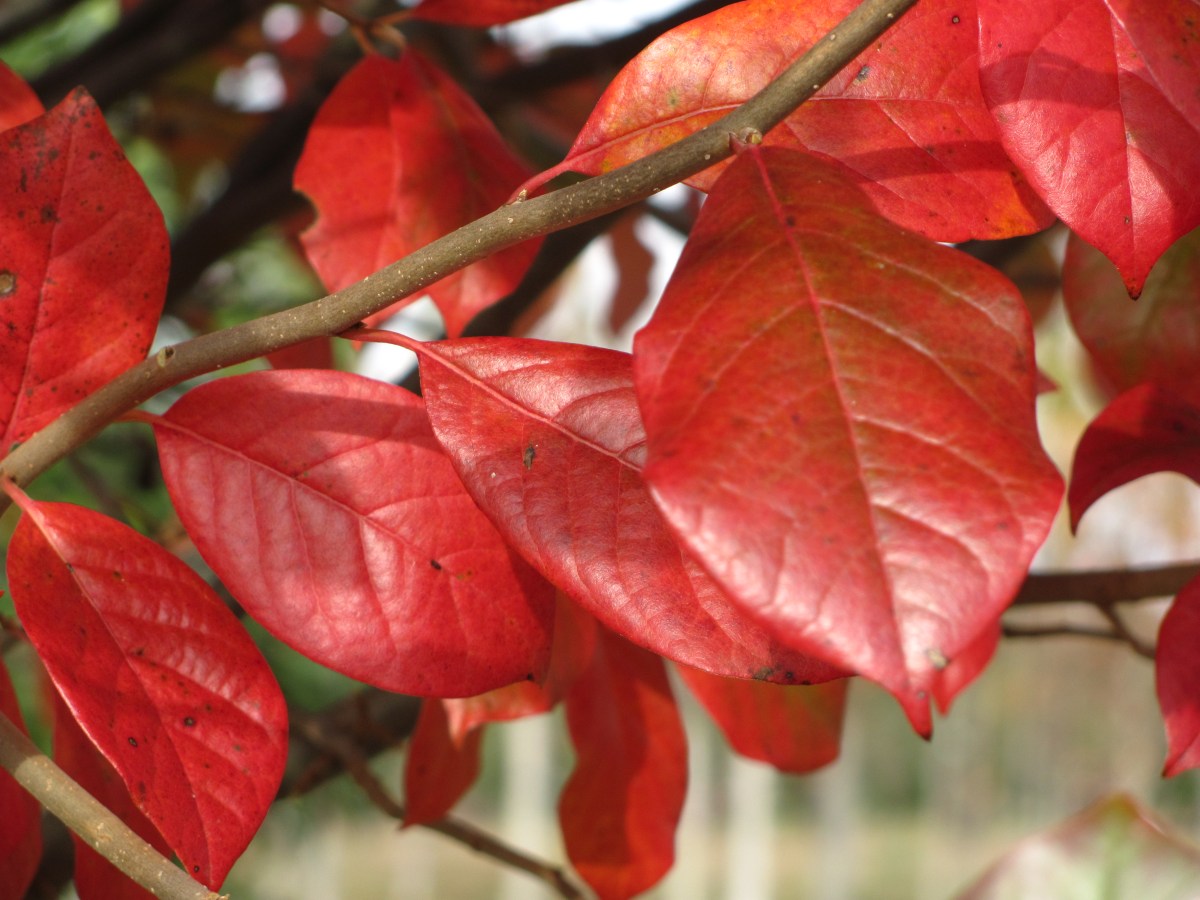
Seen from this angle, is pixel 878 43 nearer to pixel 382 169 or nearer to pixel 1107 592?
pixel 382 169

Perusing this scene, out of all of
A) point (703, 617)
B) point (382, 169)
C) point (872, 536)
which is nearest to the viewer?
point (872, 536)

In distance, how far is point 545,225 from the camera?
318 millimetres

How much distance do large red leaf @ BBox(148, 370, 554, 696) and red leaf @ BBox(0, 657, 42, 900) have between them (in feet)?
0.41

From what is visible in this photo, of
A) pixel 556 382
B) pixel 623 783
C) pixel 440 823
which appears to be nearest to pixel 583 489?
pixel 556 382

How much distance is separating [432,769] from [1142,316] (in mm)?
504

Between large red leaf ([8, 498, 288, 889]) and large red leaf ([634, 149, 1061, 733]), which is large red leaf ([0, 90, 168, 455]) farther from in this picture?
large red leaf ([634, 149, 1061, 733])

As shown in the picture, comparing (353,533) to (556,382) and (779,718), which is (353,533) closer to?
(556,382)

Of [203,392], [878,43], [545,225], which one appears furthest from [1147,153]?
[203,392]

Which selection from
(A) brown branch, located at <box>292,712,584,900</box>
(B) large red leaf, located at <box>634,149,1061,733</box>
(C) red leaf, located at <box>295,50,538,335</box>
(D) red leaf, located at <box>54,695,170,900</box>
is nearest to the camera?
(B) large red leaf, located at <box>634,149,1061,733</box>

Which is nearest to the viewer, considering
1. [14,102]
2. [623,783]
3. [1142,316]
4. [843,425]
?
[843,425]

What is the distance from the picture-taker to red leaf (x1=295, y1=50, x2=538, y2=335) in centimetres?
57

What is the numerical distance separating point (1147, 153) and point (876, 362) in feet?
0.54

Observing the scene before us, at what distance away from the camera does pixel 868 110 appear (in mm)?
378

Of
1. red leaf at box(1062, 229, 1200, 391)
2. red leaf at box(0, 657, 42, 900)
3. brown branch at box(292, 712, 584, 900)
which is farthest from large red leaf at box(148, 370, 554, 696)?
brown branch at box(292, 712, 584, 900)
